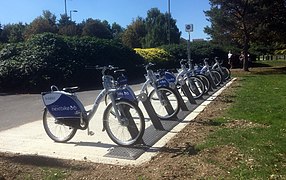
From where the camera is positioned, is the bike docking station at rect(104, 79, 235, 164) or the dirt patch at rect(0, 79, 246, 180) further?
the bike docking station at rect(104, 79, 235, 164)

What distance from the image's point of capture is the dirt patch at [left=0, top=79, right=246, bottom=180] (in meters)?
4.57

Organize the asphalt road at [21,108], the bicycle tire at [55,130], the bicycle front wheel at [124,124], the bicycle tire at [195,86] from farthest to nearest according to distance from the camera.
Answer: the bicycle tire at [195,86] → the asphalt road at [21,108] → the bicycle tire at [55,130] → the bicycle front wheel at [124,124]

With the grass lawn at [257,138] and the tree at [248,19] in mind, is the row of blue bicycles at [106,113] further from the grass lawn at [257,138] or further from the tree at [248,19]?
the tree at [248,19]

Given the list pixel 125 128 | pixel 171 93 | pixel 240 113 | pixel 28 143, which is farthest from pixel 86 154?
pixel 240 113

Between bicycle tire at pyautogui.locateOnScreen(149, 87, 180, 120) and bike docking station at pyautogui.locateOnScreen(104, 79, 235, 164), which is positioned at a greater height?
bicycle tire at pyautogui.locateOnScreen(149, 87, 180, 120)

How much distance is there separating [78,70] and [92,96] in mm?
2978

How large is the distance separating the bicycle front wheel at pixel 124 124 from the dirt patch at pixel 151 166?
477mm

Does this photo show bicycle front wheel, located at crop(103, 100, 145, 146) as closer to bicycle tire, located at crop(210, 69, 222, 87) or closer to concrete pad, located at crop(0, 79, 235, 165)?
concrete pad, located at crop(0, 79, 235, 165)

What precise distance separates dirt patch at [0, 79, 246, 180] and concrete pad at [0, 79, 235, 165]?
189 millimetres

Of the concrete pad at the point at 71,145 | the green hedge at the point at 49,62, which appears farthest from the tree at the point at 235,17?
the concrete pad at the point at 71,145

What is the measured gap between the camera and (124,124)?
19.1ft

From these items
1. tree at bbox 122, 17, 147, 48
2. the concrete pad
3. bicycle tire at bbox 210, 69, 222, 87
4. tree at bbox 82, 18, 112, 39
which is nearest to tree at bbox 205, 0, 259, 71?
bicycle tire at bbox 210, 69, 222, 87

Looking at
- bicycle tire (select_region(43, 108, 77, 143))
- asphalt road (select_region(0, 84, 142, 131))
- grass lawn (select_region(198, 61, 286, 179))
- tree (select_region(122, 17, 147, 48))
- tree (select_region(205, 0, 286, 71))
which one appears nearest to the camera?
grass lawn (select_region(198, 61, 286, 179))

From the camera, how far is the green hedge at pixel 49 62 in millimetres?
14406
